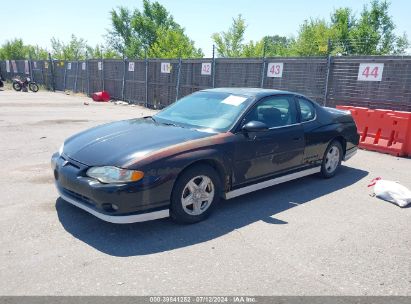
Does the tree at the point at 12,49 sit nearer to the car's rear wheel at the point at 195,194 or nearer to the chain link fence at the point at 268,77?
the chain link fence at the point at 268,77

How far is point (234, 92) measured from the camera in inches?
209

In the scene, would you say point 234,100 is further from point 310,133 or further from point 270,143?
point 310,133

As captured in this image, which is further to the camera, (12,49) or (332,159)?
(12,49)

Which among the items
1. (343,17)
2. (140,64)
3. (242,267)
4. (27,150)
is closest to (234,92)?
(242,267)

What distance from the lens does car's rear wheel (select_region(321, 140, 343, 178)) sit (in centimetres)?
618

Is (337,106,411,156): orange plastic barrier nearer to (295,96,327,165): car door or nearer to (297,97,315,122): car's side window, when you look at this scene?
(295,96,327,165): car door

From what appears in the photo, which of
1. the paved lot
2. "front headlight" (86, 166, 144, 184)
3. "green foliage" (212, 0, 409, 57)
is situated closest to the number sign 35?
the paved lot

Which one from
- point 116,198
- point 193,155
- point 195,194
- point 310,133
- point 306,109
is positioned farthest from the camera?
point 306,109

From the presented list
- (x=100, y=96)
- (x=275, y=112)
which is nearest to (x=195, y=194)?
(x=275, y=112)

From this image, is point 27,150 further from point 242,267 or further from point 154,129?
point 242,267

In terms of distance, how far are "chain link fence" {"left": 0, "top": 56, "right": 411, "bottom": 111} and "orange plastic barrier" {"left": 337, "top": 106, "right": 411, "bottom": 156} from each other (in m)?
1.29

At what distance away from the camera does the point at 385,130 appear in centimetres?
854

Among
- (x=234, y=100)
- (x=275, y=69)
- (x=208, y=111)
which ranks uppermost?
(x=275, y=69)

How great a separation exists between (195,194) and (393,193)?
294 centimetres
